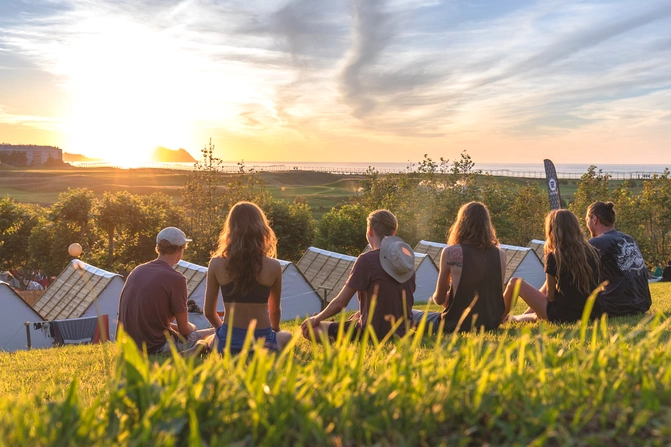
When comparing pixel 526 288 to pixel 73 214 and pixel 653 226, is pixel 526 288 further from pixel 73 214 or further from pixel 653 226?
pixel 653 226

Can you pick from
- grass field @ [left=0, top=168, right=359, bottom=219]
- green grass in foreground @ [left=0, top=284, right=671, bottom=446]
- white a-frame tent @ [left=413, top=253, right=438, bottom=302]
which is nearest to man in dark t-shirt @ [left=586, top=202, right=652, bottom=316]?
green grass in foreground @ [left=0, top=284, right=671, bottom=446]

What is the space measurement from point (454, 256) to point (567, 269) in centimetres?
147

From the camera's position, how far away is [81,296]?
16.3m

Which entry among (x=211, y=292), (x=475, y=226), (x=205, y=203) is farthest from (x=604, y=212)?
(x=205, y=203)

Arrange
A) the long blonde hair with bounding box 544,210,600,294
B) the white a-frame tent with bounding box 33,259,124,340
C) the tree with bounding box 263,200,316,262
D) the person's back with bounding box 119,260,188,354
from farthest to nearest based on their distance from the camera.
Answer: the tree with bounding box 263,200,316,262 < the white a-frame tent with bounding box 33,259,124,340 < the long blonde hair with bounding box 544,210,600,294 < the person's back with bounding box 119,260,188,354

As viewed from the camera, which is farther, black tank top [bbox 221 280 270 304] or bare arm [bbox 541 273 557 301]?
bare arm [bbox 541 273 557 301]

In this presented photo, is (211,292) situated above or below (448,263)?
below

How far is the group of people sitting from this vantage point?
568 cm

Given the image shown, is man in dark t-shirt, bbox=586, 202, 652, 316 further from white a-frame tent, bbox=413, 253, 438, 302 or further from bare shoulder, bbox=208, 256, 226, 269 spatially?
white a-frame tent, bbox=413, 253, 438, 302

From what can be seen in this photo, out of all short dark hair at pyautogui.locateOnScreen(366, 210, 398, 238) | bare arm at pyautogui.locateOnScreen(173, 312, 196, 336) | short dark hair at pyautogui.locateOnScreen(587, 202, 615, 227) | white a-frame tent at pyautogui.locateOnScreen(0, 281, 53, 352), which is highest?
short dark hair at pyautogui.locateOnScreen(587, 202, 615, 227)

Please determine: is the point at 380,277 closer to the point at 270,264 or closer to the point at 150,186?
the point at 270,264

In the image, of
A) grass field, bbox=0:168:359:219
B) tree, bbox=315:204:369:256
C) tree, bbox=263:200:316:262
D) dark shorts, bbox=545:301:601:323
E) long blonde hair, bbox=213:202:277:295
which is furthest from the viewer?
grass field, bbox=0:168:359:219

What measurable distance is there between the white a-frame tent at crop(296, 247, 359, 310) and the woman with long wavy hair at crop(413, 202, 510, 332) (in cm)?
1161

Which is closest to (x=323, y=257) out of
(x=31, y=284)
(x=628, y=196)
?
(x=31, y=284)
